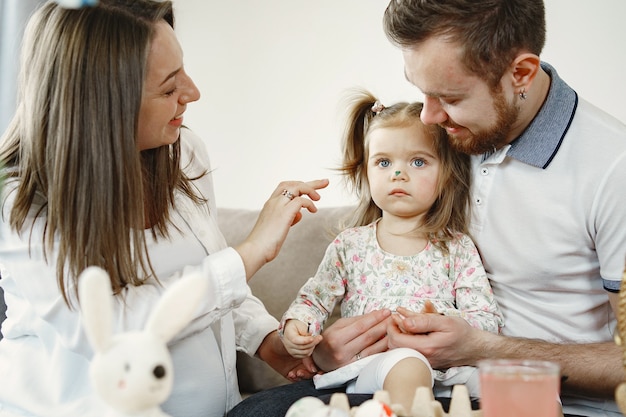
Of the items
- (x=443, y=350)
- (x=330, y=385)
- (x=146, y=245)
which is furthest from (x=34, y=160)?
(x=443, y=350)

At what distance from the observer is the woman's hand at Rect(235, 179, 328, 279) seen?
1.52 m

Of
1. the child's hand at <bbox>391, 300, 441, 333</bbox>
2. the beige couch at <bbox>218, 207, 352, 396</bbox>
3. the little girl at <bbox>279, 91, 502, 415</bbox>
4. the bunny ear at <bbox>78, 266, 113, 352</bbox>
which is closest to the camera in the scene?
the bunny ear at <bbox>78, 266, 113, 352</bbox>

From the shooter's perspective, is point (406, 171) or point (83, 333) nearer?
point (83, 333)

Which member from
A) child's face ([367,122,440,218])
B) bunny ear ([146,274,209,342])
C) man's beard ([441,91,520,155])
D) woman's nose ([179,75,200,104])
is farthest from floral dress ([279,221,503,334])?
bunny ear ([146,274,209,342])

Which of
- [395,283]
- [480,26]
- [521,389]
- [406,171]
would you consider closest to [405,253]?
[395,283]

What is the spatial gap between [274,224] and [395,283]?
0.37m

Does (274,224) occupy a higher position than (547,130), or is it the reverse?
(547,130)

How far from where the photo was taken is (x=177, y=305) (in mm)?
867

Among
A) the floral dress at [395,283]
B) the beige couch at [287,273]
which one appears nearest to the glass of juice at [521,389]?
the floral dress at [395,283]

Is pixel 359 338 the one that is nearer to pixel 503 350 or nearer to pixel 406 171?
pixel 503 350

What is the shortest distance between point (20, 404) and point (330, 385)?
66 cm

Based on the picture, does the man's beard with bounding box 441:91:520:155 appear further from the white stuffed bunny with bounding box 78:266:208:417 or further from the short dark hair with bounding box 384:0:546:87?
the white stuffed bunny with bounding box 78:266:208:417

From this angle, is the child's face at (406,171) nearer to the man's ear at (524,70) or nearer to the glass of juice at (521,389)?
the man's ear at (524,70)

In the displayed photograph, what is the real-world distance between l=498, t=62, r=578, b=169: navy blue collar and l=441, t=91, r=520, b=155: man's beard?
0.04 metres
